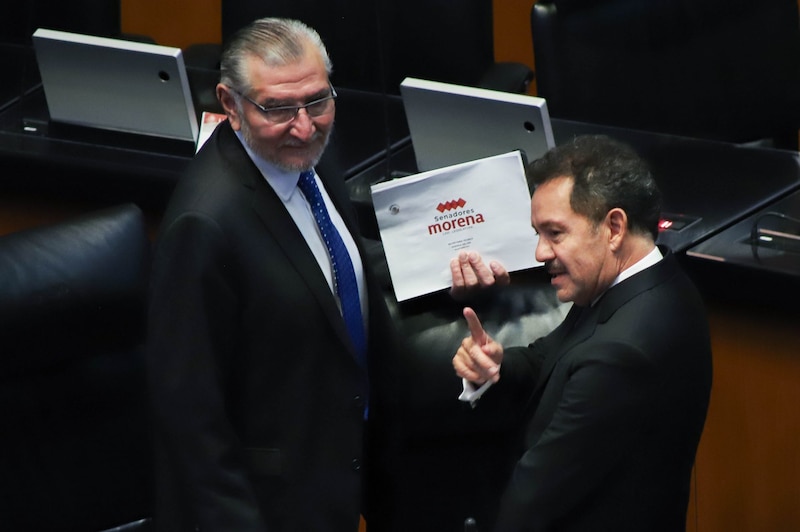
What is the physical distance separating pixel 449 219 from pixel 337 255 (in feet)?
1.19

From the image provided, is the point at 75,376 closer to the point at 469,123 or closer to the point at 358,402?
the point at 358,402

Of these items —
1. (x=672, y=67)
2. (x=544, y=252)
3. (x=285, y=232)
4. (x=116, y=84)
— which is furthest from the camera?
(x=672, y=67)

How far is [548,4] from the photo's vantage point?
381 cm

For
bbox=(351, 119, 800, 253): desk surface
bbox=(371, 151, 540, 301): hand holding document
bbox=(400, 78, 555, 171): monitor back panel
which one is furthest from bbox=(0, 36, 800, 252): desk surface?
bbox=(371, 151, 540, 301): hand holding document

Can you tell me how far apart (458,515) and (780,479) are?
0.68 metres

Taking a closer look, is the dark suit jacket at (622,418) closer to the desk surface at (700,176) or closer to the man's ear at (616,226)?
the man's ear at (616,226)

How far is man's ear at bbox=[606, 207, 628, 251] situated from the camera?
6.50 feet

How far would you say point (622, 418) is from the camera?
1938 mm

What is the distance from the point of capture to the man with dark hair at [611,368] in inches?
76.6

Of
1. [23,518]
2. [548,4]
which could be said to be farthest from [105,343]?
[548,4]

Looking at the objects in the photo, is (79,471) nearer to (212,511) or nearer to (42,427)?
(42,427)

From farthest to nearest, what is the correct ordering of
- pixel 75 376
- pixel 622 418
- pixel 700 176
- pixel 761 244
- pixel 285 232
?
pixel 700 176 → pixel 761 244 → pixel 75 376 → pixel 285 232 → pixel 622 418

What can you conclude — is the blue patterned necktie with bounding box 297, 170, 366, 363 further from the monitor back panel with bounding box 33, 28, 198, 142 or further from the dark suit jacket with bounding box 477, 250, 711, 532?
the monitor back panel with bounding box 33, 28, 198, 142

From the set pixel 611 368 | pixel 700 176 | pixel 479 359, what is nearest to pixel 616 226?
pixel 611 368
